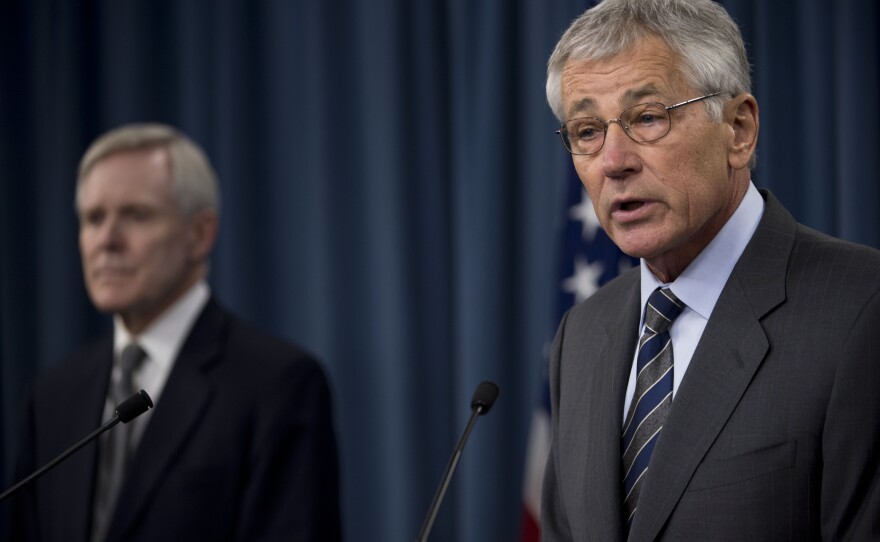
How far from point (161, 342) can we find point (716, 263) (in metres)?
1.76

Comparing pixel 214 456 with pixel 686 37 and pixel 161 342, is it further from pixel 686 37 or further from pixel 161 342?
pixel 686 37

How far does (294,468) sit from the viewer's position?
9.04 feet

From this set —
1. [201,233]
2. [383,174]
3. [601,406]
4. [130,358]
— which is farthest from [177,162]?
[601,406]

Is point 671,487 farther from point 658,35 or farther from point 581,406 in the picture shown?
point 658,35

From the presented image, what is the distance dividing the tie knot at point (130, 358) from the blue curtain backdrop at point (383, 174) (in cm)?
102

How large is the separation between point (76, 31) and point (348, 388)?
179 centimetres

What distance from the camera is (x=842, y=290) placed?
151 centimetres

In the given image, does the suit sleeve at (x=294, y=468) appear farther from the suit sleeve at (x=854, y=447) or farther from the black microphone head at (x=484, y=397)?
the suit sleeve at (x=854, y=447)

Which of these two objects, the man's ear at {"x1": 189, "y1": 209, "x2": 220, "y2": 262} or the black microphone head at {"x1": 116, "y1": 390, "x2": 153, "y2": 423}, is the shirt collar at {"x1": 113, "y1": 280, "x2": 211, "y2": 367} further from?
the black microphone head at {"x1": 116, "y1": 390, "x2": 153, "y2": 423}

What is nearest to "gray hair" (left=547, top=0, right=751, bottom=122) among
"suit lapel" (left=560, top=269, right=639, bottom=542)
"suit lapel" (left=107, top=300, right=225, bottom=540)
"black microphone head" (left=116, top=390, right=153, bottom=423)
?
"suit lapel" (left=560, top=269, right=639, bottom=542)

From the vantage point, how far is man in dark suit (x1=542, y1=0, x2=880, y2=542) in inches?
57.4

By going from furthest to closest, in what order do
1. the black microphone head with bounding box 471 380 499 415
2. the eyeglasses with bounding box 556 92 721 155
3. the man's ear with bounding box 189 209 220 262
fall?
1. the man's ear with bounding box 189 209 220 262
2. the black microphone head with bounding box 471 380 499 415
3. the eyeglasses with bounding box 556 92 721 155

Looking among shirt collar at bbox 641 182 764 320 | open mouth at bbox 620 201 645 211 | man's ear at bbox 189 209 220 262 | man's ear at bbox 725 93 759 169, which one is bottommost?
man's ear at bbox 189 209 220 262

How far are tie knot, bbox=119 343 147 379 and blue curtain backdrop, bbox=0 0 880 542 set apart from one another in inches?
40.1
